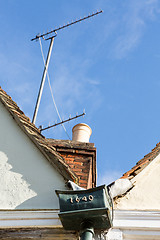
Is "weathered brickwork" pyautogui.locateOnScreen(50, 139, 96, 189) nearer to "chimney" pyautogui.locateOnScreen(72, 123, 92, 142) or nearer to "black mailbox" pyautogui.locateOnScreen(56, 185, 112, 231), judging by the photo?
"chimney" pyautogui.locateOnScreen(72, 123, 92, 142)

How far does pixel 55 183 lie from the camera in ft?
15.3

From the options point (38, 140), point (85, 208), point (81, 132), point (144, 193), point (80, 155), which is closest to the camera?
point (85, 208)

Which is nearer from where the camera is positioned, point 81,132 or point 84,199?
point 84,199

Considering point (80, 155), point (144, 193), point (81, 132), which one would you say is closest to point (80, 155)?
point (80, 155)

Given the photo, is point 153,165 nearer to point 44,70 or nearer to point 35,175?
point 35,175

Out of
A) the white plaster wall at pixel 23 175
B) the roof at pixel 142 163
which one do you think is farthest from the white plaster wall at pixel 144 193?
the white plaster wall at pixel 23 175

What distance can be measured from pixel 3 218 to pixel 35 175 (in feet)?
2.02

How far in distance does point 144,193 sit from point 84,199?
93 centimetres

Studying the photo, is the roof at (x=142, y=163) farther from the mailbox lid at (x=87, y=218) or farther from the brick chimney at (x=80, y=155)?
the mailbox lid at (x=87, y=218)

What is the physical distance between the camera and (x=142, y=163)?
505 centimetres

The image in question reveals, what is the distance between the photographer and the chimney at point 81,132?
6910mm

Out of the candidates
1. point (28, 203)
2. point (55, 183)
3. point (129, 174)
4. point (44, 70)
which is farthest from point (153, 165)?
point (44, 70)

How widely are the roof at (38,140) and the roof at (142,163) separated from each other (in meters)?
0.65

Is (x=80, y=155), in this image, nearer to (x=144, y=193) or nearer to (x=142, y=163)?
(x=142, y=163)
